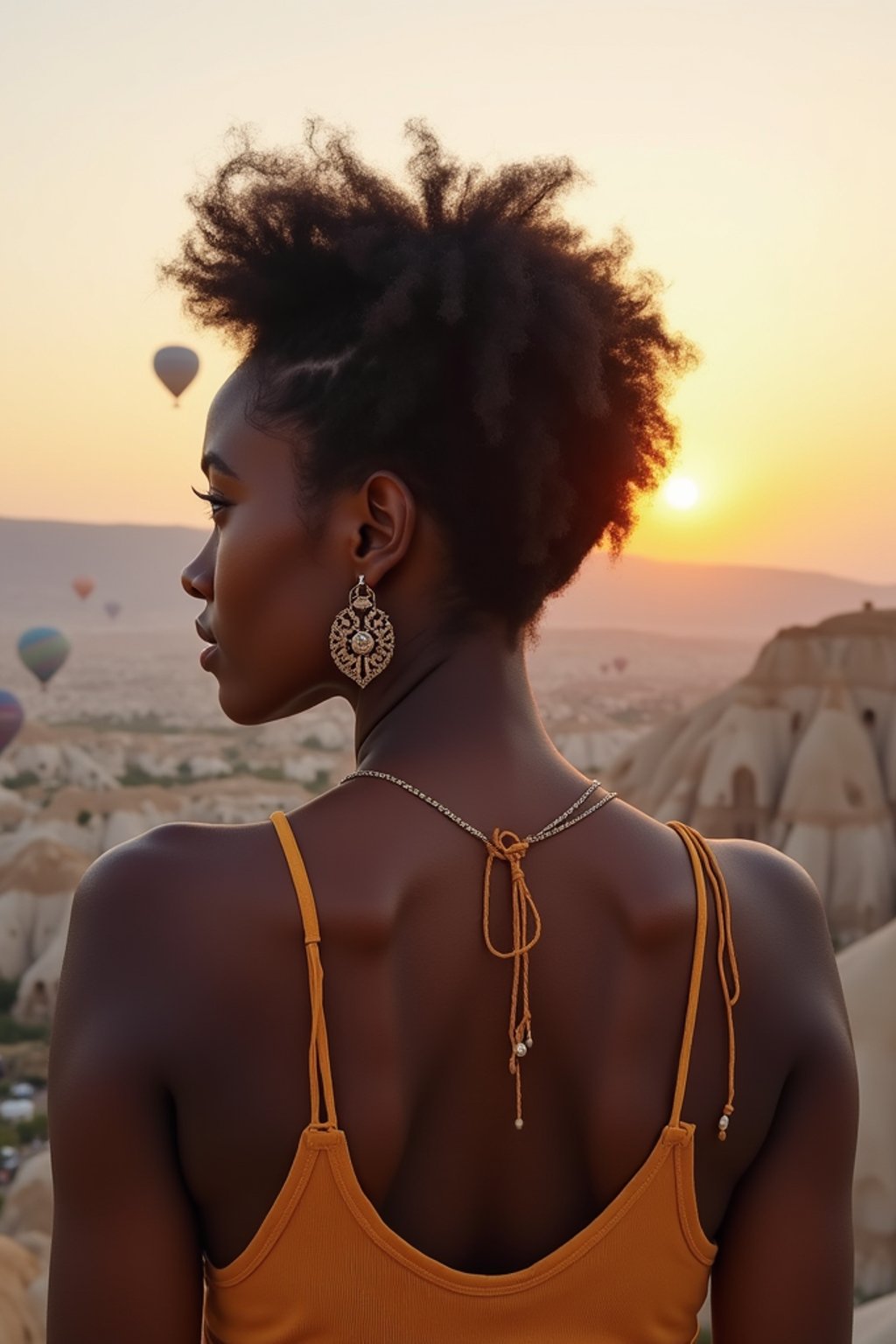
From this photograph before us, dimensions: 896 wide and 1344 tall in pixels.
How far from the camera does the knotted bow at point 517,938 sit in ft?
4.79

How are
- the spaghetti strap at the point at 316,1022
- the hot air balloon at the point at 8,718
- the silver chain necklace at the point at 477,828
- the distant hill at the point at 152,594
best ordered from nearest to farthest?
the spaghetti strap at the point at 316,1022, the silver chain necklace at the point at 477,828, the hot air balloon at the point at 8,718, the distant hill at the point at 152,594

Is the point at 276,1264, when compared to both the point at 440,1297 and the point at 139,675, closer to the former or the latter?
the point at 440,1297

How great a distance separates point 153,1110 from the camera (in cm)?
139

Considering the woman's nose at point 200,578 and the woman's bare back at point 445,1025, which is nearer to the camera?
the woman's bare back at point 445,1025

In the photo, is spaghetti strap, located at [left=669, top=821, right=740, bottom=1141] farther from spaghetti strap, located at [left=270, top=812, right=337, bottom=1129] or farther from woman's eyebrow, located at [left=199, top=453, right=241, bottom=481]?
woman's eyebrow, located at [left=199, top=453, right=241, bottom=481]

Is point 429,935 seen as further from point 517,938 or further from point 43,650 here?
point 43,650

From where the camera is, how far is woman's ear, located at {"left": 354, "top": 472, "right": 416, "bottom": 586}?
154 cm

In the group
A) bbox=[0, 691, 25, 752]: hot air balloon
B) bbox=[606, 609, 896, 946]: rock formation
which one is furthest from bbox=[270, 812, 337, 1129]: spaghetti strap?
bbox=[0, 691, 25, 752]: hot air balloon

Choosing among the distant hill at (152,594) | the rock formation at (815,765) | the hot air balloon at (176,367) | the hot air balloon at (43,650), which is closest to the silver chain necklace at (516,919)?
the rock formation at (815,765)

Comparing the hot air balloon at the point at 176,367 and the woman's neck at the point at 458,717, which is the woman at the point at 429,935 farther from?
the hot air balloon at the point at 176,367

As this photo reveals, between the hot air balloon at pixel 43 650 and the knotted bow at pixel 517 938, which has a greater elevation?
the hot air balloon at pixel 43 650

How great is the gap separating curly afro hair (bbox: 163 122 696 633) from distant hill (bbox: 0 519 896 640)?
→ 13764 cm

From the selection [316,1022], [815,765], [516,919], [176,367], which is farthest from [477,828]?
[176,367]

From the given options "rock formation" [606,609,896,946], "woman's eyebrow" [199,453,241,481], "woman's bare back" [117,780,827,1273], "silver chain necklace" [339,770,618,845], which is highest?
"rock formation" [606,609,896,946]
